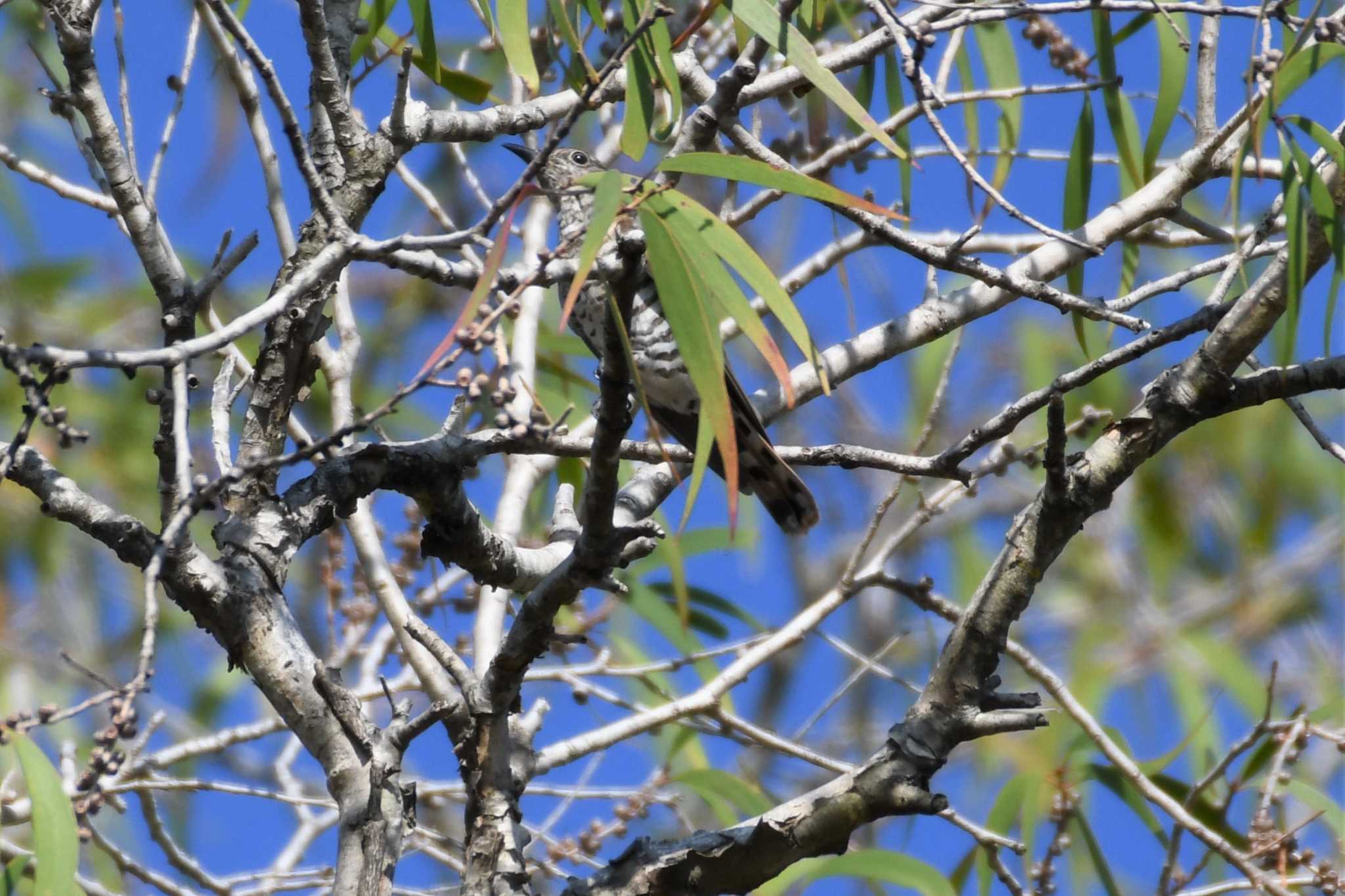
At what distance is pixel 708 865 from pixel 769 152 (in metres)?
1.22

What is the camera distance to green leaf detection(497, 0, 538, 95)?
201cm

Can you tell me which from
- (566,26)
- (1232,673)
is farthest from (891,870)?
(1232,673)

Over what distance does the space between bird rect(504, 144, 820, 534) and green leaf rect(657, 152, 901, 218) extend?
1200mm

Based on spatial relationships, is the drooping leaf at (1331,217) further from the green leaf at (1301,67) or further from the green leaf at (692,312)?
the green leaf at (692,312)

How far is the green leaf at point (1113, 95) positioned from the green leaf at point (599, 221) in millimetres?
1764

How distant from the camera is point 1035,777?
2.87m

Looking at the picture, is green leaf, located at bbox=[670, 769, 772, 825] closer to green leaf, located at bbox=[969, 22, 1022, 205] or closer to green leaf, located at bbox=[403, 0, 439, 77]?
green leaf, located at bbox=[969, 22, 1022, 205]

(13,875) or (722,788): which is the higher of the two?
(722,788)

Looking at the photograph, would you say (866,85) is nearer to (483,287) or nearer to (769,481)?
(769,481)

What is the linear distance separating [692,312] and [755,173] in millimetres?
198

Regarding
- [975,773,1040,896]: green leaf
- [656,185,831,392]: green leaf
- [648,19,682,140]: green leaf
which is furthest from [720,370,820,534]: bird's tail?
[656,185,831,392]: green leaf

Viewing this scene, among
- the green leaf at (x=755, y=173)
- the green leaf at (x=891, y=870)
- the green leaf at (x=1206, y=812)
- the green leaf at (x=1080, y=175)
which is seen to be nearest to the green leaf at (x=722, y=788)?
the green leaf at (x=891, y=870)

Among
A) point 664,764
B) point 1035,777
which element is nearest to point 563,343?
point 664,764

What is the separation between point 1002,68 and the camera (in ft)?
10.6
